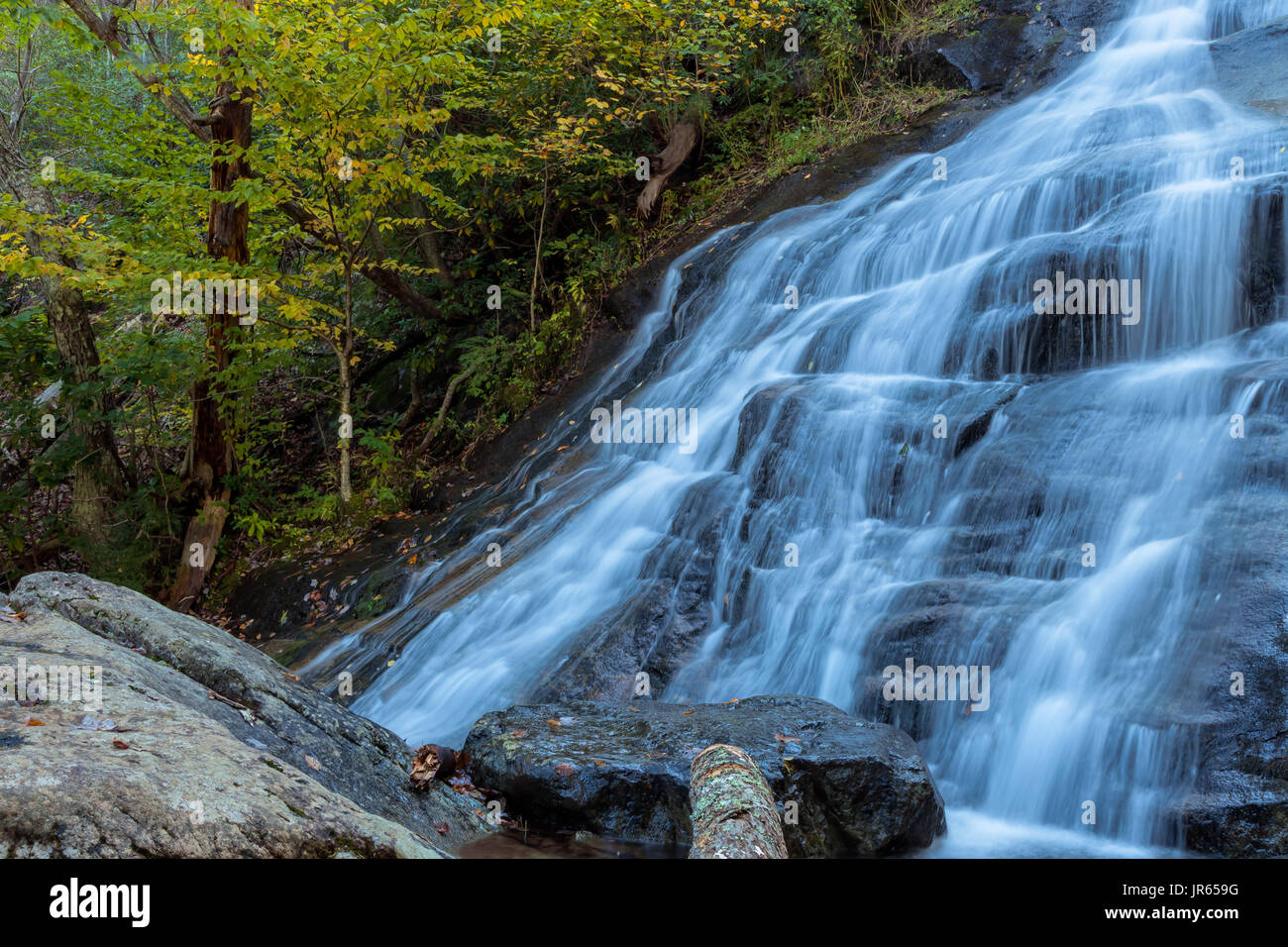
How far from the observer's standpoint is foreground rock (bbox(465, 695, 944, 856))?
13.6 feet

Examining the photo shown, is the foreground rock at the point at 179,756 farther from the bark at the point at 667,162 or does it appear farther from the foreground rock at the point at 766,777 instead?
the bark at the point at 667,162

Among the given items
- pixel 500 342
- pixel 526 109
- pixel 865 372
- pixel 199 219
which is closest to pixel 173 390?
pixel 199 219

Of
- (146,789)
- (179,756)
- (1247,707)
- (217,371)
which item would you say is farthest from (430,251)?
(146,789)

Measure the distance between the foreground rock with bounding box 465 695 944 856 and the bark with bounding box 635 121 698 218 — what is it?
10286mm

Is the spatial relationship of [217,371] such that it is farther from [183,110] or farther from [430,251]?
[430,251]

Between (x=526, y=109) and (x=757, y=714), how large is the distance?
975cm

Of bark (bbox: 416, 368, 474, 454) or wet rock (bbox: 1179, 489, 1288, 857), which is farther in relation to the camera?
bark (bbox: 416, 368, 474, 454)

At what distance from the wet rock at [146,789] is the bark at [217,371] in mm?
7657

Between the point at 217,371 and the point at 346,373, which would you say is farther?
the point at 346,373

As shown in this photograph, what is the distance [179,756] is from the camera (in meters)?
2.58

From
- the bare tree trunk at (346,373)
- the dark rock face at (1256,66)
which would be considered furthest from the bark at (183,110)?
the dark rock face at (1256,66)

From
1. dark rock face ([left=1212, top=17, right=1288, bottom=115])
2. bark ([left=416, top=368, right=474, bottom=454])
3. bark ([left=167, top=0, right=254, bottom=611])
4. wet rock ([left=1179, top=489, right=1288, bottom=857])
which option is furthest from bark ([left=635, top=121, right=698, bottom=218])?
wet rock ([left=1179, top=489, right=1288, bottom=857])

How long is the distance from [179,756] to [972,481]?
5.35m

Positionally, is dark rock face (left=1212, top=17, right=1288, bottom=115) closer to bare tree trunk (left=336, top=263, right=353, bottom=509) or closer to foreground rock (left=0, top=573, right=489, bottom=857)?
bare tree trunk (left=336, top=263, right=353, bottom=509)
